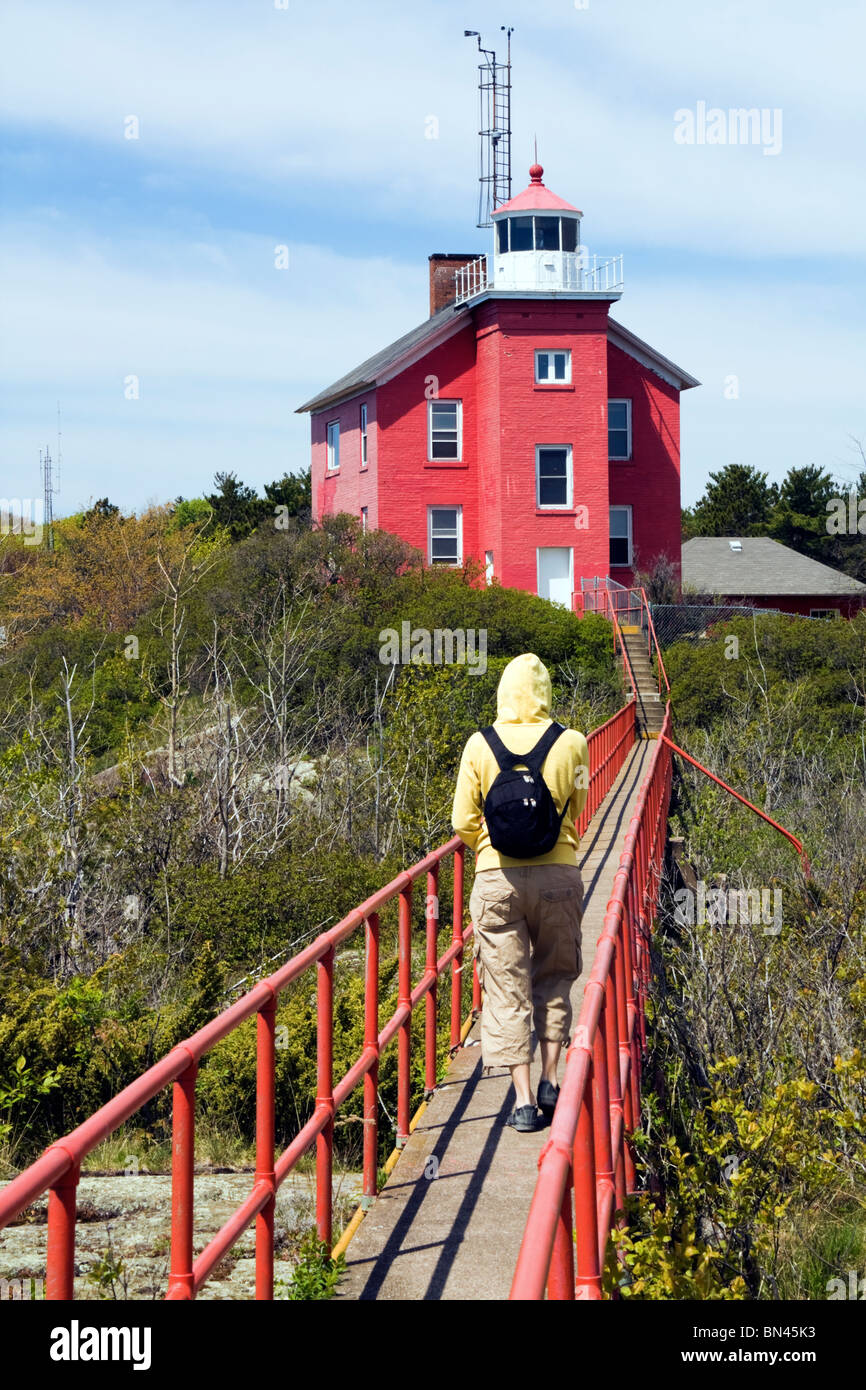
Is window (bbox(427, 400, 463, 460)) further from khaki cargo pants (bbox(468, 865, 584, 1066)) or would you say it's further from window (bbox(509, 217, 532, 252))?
khaki cargo pants (bbox(468, 865, 584, 1066))

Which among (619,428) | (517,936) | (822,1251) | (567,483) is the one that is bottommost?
(822,1251)

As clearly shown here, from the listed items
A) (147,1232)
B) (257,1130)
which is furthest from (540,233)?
(257,1130)

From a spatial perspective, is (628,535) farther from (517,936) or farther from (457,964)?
(517,936)

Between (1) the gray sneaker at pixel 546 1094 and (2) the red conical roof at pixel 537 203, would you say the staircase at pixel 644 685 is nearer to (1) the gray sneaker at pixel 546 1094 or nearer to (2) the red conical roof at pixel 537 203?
(2) the red conical roof at pixel 537 203

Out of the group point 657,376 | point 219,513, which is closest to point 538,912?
point 657,376

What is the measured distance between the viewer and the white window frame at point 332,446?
4216cm

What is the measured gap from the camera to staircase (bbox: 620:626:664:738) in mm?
28344

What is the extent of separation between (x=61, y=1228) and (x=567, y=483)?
115 feet

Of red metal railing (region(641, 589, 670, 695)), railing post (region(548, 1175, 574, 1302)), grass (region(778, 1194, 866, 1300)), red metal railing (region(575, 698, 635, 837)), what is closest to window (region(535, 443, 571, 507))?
red metal railing (region(641, 589, 670, 695))

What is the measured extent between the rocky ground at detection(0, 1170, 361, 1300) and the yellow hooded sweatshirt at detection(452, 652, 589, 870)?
154 cm

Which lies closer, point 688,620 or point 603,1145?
point 603,1145

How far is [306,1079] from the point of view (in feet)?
31.8

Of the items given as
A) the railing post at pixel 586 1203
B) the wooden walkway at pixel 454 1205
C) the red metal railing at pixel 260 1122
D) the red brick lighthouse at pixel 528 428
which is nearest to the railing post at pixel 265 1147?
the red metal railing at pixel 260 1122

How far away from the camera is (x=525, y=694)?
226 inches
